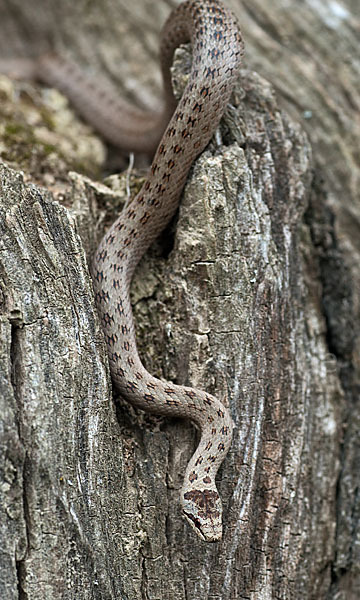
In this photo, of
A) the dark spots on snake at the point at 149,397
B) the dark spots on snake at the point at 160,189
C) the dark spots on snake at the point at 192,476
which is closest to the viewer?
the dark spots on snake at the point at 192,476

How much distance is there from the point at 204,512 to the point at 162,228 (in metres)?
2.23

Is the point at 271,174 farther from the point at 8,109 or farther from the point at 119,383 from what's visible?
the point at 8,109

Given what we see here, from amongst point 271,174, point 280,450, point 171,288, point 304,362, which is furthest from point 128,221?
point 280,450

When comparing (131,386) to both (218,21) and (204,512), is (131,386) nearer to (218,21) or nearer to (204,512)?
(204,512)

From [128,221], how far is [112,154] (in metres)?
2.82

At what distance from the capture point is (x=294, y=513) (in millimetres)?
4301

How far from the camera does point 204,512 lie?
3713mm

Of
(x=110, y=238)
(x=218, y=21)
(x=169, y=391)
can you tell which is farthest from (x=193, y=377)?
(x=218, y=21)

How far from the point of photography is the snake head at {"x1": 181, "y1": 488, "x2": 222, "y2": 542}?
145 inches

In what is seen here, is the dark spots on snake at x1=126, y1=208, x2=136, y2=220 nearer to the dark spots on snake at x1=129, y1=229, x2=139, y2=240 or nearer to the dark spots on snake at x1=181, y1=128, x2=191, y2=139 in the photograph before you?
the dark spots on snake at x1=129, y1=229, x2=139, y2=240

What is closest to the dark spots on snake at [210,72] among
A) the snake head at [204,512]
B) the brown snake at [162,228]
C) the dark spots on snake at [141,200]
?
the brown snake at [162,228]

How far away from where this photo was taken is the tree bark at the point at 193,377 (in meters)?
3.44

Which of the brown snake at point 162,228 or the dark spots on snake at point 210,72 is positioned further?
the dark spots on snake at point 210,72

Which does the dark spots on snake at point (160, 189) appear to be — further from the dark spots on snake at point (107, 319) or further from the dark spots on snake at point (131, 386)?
the dark spots on snake at point (131, 386)
